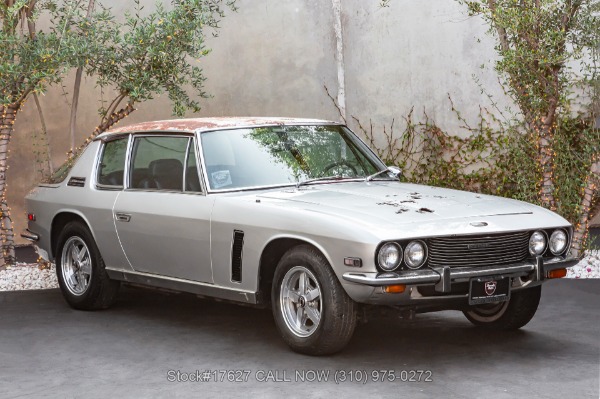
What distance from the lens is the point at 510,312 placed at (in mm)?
7852

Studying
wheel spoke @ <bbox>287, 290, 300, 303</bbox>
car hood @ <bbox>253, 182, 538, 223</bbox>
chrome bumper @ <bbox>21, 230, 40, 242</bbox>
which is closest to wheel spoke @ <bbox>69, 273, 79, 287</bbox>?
chrome bumper @ <bbox>21, 230, 40, 242</bbox>

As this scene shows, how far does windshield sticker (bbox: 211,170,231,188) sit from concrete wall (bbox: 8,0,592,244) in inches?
274

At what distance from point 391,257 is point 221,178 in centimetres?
180

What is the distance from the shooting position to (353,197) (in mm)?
7398

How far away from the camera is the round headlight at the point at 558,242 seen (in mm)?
7293

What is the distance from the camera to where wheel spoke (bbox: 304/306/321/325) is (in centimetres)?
695

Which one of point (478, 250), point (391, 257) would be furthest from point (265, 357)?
point (478, 250)

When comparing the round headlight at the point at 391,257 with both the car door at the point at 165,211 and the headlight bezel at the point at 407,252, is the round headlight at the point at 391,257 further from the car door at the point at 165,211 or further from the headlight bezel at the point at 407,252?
the car door at the point at 165,211

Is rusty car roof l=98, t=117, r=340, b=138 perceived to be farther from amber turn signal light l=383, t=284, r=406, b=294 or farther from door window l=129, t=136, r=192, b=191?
amber turn signal light l=383, t=284, r=406, b=294

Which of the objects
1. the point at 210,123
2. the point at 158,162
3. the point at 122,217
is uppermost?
the point at 210,123

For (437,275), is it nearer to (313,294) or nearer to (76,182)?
(313,294)

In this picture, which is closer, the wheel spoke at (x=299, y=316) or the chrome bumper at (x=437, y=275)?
the chrome bumper at (x=437, y=275)

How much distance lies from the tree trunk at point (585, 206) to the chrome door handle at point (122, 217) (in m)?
5.28

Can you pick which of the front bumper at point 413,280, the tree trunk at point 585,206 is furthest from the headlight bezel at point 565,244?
the tree trunk at point 585,206
